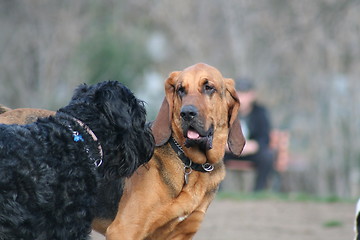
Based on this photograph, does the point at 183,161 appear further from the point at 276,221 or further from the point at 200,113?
the point at 276,221

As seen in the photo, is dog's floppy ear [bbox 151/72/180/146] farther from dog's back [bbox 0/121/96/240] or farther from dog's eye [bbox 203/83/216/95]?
dog's back [bbox 0/121/96/240]

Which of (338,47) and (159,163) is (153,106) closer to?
(338,47)

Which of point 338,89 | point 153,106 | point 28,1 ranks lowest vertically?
point 153,106

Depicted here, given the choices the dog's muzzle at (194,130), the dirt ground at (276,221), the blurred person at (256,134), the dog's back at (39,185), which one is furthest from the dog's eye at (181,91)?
the blurred person at (256,134)

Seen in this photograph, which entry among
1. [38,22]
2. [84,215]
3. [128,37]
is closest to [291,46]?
[128,37]

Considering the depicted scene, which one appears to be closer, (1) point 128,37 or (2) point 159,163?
(2) point 159,163

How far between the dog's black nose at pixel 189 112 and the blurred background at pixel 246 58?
11.1m

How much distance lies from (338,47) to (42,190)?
45.1 ft

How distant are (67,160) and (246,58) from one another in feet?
49.5

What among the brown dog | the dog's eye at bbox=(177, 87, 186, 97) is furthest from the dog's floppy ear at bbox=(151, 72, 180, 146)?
the dog's eye at bbox=(177, 87, 186, 97)

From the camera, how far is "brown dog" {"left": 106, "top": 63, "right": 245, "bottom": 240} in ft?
18.7

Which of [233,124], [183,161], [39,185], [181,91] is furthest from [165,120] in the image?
[39,185]

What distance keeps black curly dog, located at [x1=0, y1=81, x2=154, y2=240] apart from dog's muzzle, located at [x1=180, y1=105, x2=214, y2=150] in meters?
0.45

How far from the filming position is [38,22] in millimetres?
18344
